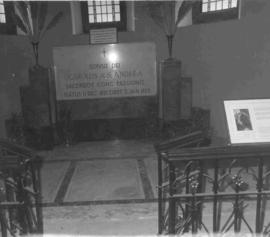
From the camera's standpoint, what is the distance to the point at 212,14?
21.6 feet

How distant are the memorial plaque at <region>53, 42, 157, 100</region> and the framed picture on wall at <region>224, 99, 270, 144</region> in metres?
4.52

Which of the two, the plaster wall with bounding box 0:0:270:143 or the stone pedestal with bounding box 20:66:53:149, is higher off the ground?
the plaster wall with bounding box 0:0:270:143

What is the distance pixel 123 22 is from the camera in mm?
7621

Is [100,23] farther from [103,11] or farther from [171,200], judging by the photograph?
[171,200]

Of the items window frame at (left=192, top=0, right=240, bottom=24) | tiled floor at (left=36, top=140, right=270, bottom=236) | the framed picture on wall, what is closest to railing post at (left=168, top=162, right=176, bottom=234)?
tiled floor at (left=36, top=140, right=270, bottom=236)

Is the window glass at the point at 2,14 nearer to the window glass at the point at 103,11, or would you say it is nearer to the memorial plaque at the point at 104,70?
the memorial plaque at the point at 104,70

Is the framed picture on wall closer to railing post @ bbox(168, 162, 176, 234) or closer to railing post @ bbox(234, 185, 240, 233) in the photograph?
railing post @ bbox(234, 185, 240, 233)

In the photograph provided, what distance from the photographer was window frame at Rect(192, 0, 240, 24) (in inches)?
240

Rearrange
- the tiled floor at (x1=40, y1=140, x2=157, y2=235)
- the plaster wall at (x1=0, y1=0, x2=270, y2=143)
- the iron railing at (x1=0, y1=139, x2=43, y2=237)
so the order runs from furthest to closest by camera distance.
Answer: the plaster wall at (x1=0, y1=0, x2=270, y2=143) < the tiled floor at (x1=40, y1=140, x2=157, y2=235) < the iron railing at (x1=0, y1=139, x2=43, y2=237)

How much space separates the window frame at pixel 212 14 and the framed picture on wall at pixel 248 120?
344 centimetres

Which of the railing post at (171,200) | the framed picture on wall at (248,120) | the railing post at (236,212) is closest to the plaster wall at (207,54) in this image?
the framed picture on wall at (248,120)

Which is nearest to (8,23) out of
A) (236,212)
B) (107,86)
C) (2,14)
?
(2,14)

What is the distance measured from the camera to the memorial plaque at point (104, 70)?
738 cm

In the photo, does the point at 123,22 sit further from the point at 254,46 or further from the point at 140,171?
the point at 140,171
